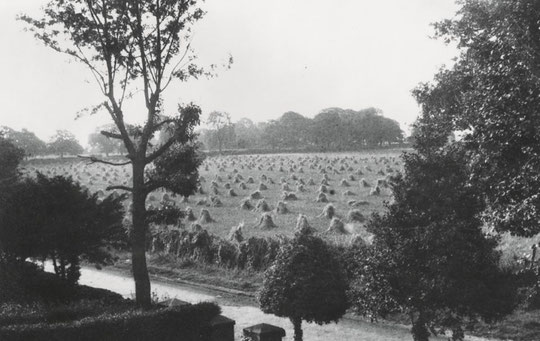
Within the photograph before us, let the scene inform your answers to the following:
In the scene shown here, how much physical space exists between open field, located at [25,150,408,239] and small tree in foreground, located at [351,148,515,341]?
10394 millimetres

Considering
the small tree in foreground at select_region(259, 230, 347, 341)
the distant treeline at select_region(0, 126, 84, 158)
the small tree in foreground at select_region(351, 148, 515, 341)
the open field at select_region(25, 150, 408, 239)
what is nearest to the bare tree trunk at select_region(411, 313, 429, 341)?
the small tree in foreground at select_region(351, 148, 515, 341)

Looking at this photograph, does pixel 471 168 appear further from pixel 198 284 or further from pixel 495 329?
pixel 198 284

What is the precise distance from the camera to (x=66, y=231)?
17.2 m

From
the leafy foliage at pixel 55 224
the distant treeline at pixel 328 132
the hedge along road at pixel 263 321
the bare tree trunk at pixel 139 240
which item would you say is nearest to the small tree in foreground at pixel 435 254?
the hedge along road at pixel 263 321

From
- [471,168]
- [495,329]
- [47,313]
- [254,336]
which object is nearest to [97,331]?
[47,313]

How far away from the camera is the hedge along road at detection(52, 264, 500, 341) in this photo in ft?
51.0

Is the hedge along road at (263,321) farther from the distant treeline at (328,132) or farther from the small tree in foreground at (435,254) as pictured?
the distant treeline at (328,132)

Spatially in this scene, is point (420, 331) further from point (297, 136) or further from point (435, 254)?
point (297, 136)

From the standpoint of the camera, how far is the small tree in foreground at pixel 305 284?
495 inches

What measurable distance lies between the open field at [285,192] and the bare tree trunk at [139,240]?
590cm

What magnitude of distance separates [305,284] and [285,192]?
31535mm

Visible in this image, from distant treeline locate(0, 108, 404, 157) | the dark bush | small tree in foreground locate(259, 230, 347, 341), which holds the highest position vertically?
distant treeline locate(0, 108, 404, 157)

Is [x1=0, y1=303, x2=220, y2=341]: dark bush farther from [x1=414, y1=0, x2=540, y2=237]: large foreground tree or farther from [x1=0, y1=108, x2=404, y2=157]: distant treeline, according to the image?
[x1=0, y1=108, x2=404, y2=157]: distant treeline

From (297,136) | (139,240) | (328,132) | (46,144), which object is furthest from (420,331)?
(46,144)
